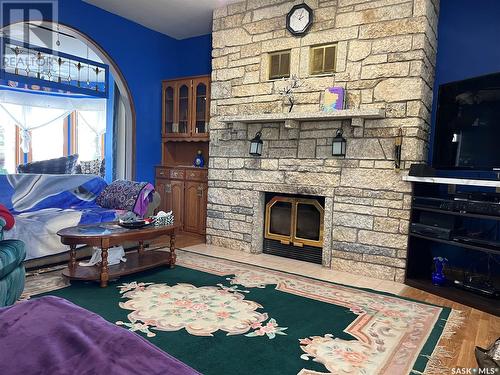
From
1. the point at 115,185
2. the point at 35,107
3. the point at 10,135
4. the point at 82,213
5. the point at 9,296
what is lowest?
the point at 9,296

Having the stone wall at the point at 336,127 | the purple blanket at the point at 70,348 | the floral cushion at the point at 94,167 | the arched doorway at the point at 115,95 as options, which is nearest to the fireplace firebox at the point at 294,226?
the stone wall at the point at 336,127

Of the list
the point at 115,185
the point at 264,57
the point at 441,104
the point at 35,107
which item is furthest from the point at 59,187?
the point at 35,107

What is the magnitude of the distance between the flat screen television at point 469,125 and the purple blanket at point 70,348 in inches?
116

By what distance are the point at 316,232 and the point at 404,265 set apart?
3.23 ft

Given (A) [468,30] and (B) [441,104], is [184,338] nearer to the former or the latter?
(B) [441,104]

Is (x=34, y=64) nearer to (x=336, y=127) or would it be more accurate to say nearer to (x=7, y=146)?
(x=7, y=146)

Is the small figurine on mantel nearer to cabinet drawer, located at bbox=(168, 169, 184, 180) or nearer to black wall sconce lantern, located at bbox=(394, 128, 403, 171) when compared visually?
cabinet drawer, located at bbox=(168, 169, 184, 180)

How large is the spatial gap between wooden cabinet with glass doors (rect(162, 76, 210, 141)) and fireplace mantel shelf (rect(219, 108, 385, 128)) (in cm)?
85

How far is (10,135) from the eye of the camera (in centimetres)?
720

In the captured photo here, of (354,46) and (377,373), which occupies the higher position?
(354,46)

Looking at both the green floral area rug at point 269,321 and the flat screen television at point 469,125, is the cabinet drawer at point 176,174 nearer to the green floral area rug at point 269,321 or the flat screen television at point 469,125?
the green floral area rug at point 269,321

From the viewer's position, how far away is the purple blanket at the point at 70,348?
755 millimetres

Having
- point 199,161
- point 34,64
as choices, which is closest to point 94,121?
point 34,64

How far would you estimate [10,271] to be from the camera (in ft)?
7.41
